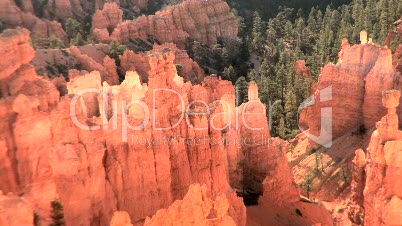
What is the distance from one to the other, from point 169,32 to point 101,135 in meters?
41.7

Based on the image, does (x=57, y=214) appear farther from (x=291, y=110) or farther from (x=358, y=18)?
(x=358, y=18)

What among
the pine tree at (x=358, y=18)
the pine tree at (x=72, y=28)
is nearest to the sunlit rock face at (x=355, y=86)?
the pine tree at (x=358, y=18)

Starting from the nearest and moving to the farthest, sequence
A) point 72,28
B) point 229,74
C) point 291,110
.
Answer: point 291,110 < point 229,74 < point 72,28

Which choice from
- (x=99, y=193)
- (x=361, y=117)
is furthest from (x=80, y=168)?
(x=361, y=117)

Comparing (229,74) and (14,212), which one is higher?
(229,74)

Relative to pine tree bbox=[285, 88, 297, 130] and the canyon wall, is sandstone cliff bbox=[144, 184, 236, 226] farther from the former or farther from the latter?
pine tree bbox=[285, 88, 297, 130]

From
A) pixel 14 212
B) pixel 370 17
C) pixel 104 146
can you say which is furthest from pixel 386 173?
pixel 370 17

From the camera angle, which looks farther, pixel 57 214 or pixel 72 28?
pixel 72 28

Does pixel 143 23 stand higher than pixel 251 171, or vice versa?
pixel 143 23

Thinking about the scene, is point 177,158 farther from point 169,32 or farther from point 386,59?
point 169,32

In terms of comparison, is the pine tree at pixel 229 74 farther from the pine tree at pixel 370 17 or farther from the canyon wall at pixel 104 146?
the canyon wall at pixel 104 146

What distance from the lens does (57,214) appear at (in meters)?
14.5

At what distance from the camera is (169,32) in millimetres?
58188

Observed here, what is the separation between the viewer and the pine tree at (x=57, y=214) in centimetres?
1433
